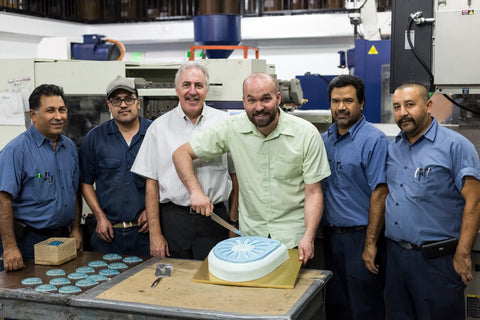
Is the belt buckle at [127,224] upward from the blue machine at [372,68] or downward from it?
downward

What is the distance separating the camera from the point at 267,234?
229cm

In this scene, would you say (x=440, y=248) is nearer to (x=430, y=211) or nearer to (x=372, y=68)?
(x=430, y=211)

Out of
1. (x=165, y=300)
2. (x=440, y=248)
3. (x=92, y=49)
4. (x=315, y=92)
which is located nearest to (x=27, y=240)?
(x=165, y=300)

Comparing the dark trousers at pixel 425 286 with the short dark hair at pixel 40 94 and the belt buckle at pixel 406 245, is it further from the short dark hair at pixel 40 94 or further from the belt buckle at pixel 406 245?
the short dark hair at pixel 40 94

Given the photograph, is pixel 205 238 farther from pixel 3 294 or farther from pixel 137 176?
pixel 3 294

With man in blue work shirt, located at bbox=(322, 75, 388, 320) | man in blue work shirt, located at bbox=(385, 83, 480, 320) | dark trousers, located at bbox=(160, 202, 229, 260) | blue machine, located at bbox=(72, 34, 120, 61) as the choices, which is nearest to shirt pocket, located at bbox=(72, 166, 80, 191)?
dark trousers, located at bbox=(160, 202, 229, 260)

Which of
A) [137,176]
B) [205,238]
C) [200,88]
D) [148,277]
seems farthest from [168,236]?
[200,88]

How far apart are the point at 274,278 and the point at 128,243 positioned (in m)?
1.03

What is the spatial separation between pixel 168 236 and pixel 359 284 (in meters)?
0.90

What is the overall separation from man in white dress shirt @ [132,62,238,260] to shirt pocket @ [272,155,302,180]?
336 millimetres

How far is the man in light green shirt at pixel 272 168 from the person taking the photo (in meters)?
2.21

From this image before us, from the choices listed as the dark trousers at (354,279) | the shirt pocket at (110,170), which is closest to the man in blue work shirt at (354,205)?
the dark trousers at (354,279)

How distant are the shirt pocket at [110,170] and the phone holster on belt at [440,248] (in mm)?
1479

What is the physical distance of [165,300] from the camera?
5.81ft
